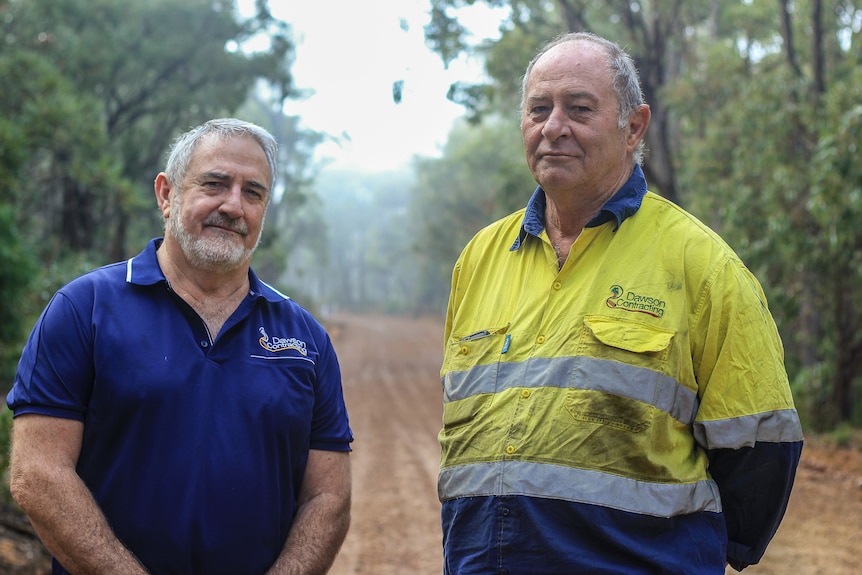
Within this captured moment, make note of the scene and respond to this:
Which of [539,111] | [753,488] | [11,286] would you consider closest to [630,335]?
A: [753,488]

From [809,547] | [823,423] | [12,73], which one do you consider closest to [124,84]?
[12,73]

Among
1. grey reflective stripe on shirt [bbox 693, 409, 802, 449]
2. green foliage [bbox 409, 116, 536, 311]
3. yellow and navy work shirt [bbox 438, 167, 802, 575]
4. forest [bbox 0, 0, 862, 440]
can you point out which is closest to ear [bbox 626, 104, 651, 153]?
yellow and navy work shirt [bbox 438, 167, 802, 575]

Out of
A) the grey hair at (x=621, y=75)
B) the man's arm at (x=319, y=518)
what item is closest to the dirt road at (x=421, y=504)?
the man's arm at (x=319, y=518)

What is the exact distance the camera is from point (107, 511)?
8.69 feet

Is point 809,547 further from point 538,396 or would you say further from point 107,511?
point 107,511

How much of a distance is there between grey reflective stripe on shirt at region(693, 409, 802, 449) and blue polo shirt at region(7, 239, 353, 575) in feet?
4.22

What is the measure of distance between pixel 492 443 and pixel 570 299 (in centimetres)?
50

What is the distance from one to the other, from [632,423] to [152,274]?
1587mm

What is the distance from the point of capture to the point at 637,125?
3.00 m

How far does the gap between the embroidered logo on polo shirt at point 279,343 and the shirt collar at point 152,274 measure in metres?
0.17

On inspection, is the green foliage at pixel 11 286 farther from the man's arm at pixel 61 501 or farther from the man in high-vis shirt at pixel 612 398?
the man in high-vis shirt at pixel 612 398

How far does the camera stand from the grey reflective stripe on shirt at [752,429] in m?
2.54

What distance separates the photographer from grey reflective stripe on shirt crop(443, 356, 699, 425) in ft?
8.36

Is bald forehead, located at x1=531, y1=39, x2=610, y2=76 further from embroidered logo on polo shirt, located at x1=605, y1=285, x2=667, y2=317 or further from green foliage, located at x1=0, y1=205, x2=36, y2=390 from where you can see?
green foliage, located at x1=0, y1=205, x2=36, y2=390
